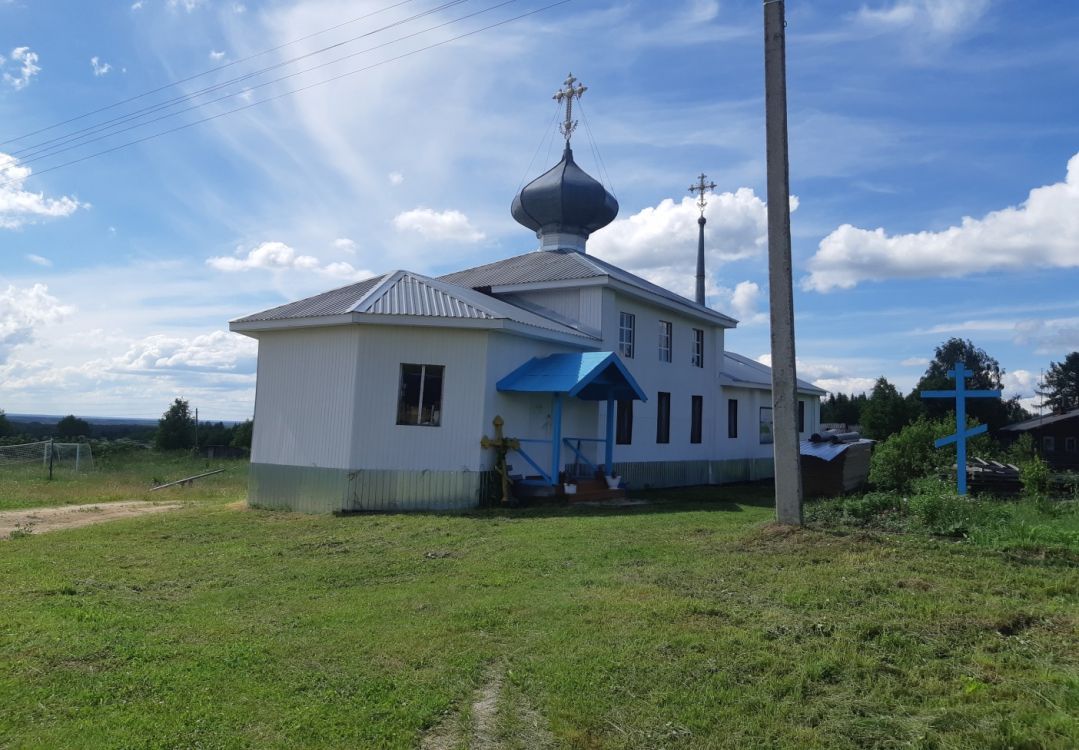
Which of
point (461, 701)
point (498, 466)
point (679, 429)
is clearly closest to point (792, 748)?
point (461, 701)

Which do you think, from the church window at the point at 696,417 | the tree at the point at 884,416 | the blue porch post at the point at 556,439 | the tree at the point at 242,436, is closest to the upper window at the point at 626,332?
the church window at the point at 696,417

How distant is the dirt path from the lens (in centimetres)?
1262

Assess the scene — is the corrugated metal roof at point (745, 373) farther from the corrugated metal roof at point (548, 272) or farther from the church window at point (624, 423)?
the church window at point (624, 423)

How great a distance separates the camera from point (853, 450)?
1566 cm

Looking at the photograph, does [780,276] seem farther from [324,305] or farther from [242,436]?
[242,436]

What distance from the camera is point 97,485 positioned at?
20.8 meters

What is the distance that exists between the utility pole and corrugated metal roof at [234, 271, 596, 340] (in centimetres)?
581

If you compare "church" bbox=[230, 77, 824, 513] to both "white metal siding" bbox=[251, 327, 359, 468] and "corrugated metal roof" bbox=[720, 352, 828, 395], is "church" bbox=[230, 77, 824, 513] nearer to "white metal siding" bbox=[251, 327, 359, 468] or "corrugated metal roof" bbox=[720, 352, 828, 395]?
"white metal siding" bbox=[251, 327, 359, 468]

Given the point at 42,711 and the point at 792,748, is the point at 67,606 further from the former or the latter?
the point at 792,748

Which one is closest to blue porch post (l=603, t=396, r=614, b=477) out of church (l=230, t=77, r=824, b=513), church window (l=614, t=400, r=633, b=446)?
church (l=230, t=77, r=824, b=513)

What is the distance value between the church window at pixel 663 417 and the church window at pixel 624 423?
1513 mm

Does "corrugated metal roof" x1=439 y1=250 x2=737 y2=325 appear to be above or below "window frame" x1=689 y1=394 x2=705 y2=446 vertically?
above

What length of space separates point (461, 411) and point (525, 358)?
183 cm

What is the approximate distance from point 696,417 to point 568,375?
8517 millimetres
